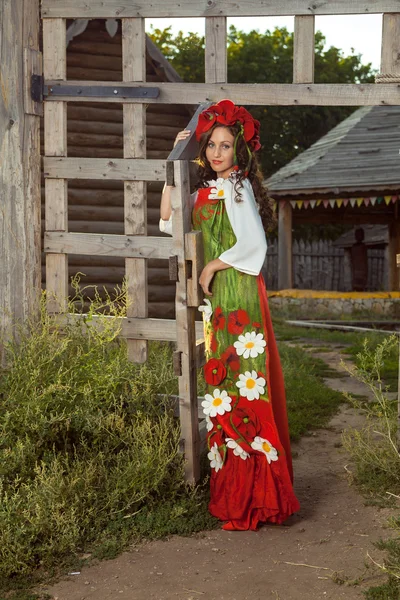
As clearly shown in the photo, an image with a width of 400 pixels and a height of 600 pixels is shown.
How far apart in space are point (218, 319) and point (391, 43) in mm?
2142

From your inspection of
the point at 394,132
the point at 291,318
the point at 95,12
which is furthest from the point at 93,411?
the point at 394,132

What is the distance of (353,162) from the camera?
1750 centimetres

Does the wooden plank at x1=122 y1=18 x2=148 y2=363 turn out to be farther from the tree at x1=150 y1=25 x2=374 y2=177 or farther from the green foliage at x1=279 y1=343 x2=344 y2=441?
the tree at x1=150 y1=25 x2=374 y2=177

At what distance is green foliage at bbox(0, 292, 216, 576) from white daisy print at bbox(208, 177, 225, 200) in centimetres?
109

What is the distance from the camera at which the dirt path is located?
12.1 feet

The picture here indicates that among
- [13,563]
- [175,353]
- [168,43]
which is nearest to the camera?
[13,563]

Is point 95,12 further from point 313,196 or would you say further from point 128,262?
point 313,196

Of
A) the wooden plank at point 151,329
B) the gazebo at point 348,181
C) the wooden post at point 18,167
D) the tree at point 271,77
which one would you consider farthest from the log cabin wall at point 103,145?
the tree at point 271,77

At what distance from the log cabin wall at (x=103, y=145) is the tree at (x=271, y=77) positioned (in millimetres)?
18077

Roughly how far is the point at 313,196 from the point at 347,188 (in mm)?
909

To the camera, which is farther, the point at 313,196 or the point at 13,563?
the point at 313,196

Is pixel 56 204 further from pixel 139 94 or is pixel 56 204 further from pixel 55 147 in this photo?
pixel 139 94

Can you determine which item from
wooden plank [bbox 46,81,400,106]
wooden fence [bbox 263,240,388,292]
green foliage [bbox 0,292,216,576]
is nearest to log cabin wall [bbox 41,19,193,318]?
wooden plank [bbox 46,81,400,106]

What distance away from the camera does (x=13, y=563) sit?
387cm
